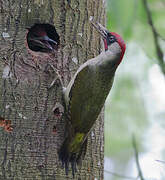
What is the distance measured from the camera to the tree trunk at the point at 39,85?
14.3 ft

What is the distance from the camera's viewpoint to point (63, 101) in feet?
15.3

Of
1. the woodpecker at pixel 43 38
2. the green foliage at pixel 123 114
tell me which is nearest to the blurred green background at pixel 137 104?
the green foliage at pixel 123 114

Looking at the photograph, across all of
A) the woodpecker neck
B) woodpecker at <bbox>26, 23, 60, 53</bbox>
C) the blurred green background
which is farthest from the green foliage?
the woodpecker neck

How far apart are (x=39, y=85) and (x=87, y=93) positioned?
0.50 metres

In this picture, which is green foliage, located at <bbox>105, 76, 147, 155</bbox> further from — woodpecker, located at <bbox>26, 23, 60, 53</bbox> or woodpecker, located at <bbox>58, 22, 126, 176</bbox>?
woodpecker, located at <bbox>58, 22, 126, 176</bbox>

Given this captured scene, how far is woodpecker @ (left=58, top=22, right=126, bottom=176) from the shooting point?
15.0 ft

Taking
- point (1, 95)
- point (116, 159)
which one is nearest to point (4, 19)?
point (1, 95)

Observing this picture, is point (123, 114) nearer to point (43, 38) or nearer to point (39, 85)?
point (43, 38)

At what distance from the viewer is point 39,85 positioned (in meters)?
4.58

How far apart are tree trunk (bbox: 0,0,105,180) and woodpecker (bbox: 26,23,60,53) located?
0.11 m

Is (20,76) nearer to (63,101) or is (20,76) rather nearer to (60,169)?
(63,101)

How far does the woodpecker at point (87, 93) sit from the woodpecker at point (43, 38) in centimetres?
42

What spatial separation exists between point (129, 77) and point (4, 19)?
14.5 ft

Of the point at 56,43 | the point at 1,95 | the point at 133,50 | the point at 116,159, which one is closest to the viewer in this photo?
the point at 1,95
